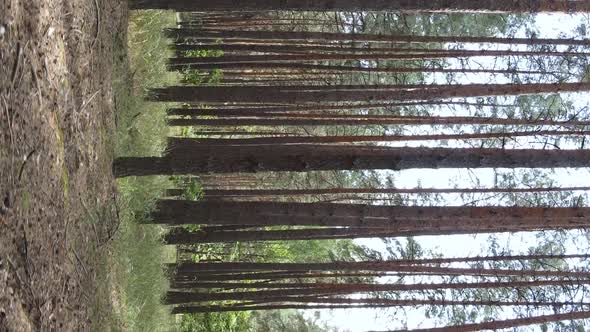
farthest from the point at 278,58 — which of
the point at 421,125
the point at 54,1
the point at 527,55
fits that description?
the point at 54,1

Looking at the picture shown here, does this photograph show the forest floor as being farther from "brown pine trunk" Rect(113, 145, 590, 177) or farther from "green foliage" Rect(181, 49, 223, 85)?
"green foliage" Rect(181, 49, 223, 85)

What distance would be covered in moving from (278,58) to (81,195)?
6.56 meters

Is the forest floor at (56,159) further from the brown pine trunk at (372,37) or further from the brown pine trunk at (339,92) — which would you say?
the brown pine trunk at (372,37)

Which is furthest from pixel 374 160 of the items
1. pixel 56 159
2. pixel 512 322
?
pixel 512 322

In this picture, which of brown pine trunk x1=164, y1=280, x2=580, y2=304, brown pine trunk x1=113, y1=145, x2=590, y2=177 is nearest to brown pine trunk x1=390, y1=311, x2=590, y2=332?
brown pine trunk x1=164, y1=280, x2=580, y2=304

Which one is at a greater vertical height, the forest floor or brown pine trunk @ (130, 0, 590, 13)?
brown pine trunk @ (130, 0, 590, 13)

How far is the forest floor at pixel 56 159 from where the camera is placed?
13.3 feet

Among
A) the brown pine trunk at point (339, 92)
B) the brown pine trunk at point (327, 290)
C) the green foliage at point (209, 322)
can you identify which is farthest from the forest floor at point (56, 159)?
the green foliage at point (209, 322)

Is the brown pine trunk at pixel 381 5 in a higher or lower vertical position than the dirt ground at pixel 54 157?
higher

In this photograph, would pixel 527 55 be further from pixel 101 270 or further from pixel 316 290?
pixel 101 270

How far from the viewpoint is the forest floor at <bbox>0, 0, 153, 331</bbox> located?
13.3 ft

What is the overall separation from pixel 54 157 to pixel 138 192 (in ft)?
8.35

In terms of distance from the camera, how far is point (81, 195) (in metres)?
5.70

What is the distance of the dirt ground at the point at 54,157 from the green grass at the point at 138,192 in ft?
1.19
